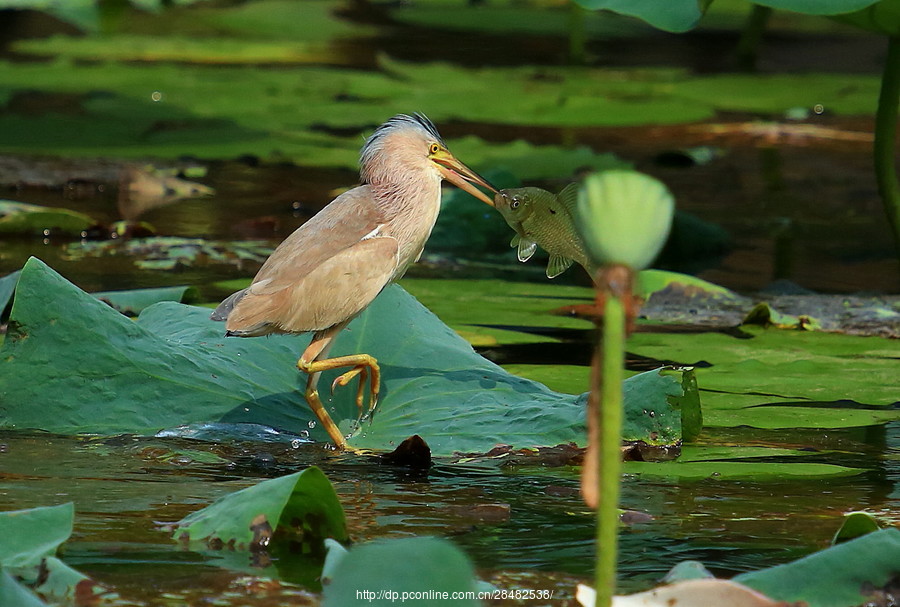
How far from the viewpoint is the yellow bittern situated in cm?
330

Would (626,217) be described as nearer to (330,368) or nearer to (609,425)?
(609,425)

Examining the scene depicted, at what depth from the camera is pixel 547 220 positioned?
3.65 meters

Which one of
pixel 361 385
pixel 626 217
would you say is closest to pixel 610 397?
pixel 626 217

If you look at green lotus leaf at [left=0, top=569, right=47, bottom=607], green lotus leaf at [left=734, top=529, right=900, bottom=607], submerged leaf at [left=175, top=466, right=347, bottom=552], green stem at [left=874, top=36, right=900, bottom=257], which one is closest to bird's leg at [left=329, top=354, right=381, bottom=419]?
submerged leaf at [left=175, top=466, right=347, bottom=552]

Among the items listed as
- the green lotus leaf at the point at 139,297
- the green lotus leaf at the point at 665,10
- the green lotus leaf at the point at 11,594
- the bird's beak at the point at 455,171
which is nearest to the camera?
the green lotus leaf at the point at 11,594

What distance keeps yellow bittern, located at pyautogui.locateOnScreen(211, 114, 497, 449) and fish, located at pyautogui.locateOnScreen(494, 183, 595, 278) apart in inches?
8.1

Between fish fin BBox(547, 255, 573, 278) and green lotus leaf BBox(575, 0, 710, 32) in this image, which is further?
green lotus leaf BBox(575, 0, 710, 32)

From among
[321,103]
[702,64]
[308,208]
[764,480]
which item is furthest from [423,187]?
[702,64]

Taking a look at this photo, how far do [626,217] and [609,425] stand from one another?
0.21m

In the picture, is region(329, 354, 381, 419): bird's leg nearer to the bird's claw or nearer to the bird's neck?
the bird's claw

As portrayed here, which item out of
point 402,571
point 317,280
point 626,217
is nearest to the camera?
point 626,217

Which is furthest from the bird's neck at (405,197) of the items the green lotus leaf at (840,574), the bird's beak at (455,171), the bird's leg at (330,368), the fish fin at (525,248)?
the green lotus leaf at (840,574)

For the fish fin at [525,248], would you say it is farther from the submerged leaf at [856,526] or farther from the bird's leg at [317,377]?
the submerged leaf at [856,526]

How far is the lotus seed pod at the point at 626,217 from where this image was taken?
55.2 inches
